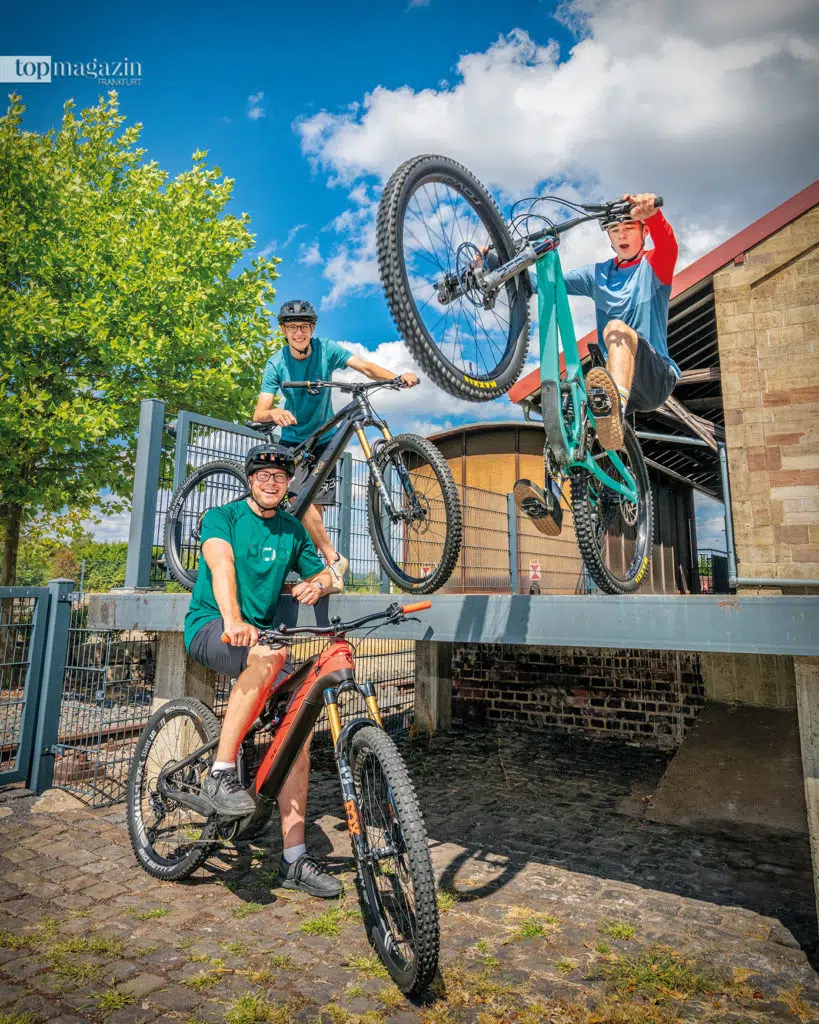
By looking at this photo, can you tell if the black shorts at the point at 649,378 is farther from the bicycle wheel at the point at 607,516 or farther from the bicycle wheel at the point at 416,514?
the bicycle wheel at the point at 416,514

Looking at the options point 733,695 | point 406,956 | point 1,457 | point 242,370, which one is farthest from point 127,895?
point 242,370

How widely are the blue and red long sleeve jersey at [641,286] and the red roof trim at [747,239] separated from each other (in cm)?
271

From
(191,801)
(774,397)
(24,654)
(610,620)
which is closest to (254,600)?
(191,801)

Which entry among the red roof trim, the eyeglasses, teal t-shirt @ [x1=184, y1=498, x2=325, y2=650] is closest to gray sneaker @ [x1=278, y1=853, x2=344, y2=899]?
teal t-shirt @ [x1=184, y1=498, x2=325, y2=650]

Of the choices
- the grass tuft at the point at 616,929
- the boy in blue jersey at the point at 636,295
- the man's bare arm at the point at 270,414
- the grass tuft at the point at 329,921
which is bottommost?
the grass tuft at the point at 616,929

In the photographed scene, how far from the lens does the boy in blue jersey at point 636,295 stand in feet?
12.7

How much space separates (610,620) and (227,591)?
2.15 m

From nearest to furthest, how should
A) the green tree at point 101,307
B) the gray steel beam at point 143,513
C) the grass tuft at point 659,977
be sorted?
the grass tuft at point 659,977 → the gray steel beam at point 143,513 → the green tree at point 101,307

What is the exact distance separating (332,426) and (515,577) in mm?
Result: 5118

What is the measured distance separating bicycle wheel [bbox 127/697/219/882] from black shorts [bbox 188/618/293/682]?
0.45 metres

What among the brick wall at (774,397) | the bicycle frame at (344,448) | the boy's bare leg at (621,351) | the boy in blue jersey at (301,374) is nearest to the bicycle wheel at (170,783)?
the boy in blue jersey at (301,374)

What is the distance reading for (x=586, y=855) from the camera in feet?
15.8

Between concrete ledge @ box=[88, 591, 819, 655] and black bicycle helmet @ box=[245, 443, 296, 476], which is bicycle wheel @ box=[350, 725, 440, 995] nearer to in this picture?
concrete ledge @ box=[88, 591, 819, 655]

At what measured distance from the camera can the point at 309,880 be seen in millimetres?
3852
